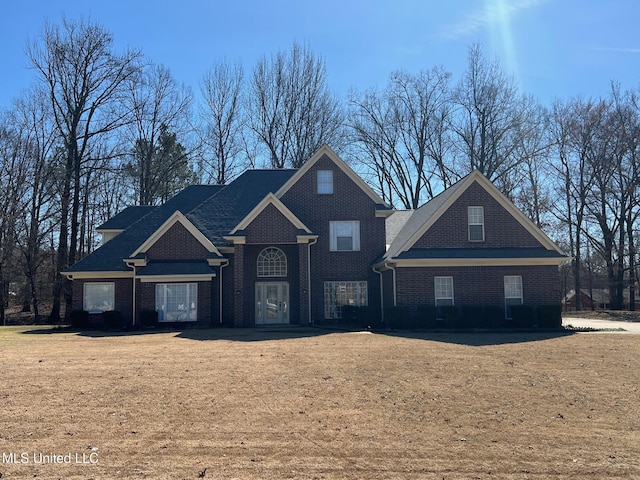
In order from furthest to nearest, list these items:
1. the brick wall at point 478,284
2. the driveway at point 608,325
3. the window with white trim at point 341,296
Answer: the window with white trim at point 341,296, the driveway at point 608,325, the brick wall at point 478,284

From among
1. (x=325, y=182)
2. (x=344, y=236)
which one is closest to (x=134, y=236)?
(x=325, y=182)

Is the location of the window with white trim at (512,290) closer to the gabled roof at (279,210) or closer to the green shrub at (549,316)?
the green shrub at (549,316)

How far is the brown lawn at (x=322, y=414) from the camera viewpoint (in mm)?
5977

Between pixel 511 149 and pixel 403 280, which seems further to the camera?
pixel 511 149

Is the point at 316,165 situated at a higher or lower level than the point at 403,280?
higher

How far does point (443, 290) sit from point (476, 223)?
3467 mm

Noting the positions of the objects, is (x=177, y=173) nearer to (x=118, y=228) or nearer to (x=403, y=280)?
(x=118, y=228)

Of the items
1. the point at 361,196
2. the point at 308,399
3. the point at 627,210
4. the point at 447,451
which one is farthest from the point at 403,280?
the point at 627,210

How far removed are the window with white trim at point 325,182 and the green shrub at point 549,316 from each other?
10.8 meters

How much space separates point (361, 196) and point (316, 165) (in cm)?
264

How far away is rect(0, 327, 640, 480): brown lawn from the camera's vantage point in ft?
19.6

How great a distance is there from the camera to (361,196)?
2589 centimetres

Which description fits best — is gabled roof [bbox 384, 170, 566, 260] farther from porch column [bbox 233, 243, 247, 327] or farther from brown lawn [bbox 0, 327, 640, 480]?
brown lawn [bbox 0, 327, 640, 480]

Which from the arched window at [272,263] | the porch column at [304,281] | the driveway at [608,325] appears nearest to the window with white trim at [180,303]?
the arched window at [272,263]
